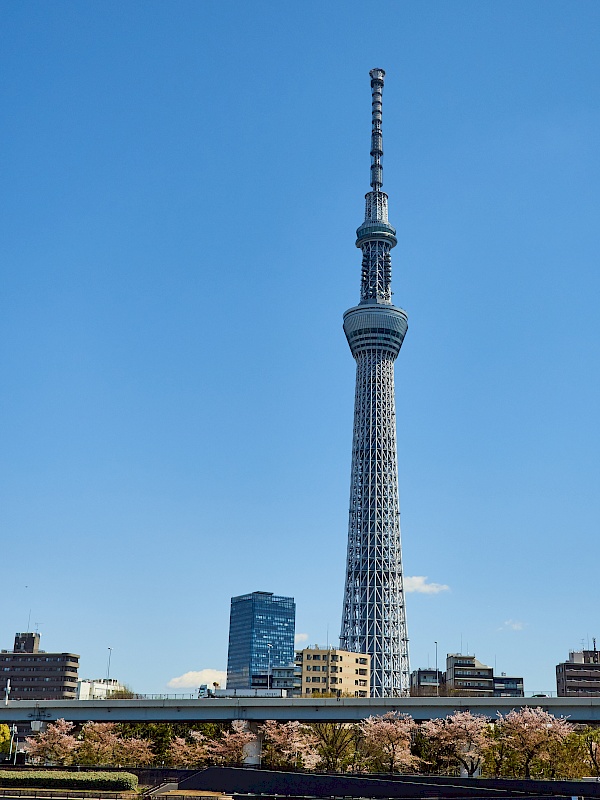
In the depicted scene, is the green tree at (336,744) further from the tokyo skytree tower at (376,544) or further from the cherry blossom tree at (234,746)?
the tokyo skytree tower at (376,544)

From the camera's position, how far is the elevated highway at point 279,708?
7762 centimetres

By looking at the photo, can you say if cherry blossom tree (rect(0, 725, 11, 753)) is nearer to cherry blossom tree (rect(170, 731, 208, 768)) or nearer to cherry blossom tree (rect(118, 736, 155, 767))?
cherry blossom tree (rect(118, 736, 155, 767))

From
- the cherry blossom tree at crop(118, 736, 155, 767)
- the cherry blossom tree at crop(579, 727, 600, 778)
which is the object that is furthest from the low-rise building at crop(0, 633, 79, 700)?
the cherry blossom tree at crop(579, 727, 600, 778)

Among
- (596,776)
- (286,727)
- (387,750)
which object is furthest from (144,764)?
(596,776)

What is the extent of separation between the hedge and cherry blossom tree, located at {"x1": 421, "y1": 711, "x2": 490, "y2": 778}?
2538 cm

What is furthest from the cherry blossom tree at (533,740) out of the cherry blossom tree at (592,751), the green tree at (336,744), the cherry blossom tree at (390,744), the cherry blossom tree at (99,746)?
the cherry blossom tree at (99,746)

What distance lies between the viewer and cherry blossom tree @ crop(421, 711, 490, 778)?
74.4 metres

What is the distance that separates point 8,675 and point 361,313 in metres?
102

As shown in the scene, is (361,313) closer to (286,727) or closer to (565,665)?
(565,665)

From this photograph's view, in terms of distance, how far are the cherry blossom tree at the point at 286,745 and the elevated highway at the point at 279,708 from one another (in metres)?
1.07

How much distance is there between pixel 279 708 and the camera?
279ft

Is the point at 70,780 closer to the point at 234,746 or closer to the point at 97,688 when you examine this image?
the point at 234,746

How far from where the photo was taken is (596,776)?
2825 inches

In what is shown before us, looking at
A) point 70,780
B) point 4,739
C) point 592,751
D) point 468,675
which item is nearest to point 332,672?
point 468,675
